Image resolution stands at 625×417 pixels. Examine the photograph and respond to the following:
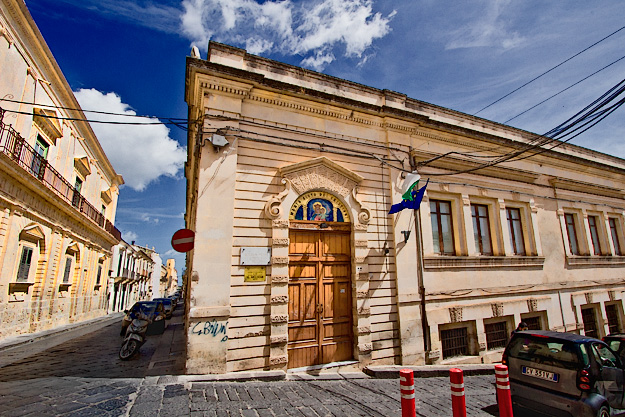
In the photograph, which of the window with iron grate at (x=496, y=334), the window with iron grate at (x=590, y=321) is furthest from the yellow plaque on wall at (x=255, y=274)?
the window with iron grate at (x=590, y=321)

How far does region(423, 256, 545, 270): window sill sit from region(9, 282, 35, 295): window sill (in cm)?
1635

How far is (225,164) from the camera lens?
6930 mm

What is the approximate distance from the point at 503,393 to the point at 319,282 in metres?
4.22

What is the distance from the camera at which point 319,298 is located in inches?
292

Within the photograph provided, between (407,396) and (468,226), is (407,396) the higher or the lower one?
the lower one

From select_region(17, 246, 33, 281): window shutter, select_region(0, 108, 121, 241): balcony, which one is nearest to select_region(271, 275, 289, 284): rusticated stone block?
select_region(0, 108, 121, 241): balcony

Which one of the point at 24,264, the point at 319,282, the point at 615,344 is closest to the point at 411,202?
the point at 319,282

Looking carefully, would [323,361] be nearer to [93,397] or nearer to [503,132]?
[93,397]

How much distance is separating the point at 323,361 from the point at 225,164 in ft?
16.7

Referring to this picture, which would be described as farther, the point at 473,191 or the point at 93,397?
the point at 473,191

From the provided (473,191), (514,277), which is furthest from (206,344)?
(514,277)

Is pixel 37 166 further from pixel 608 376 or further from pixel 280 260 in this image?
pixel 608 376

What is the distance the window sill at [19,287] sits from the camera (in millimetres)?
12845

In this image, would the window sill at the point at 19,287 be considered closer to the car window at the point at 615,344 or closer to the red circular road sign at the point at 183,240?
the red circular road sign at the point at 183,240
